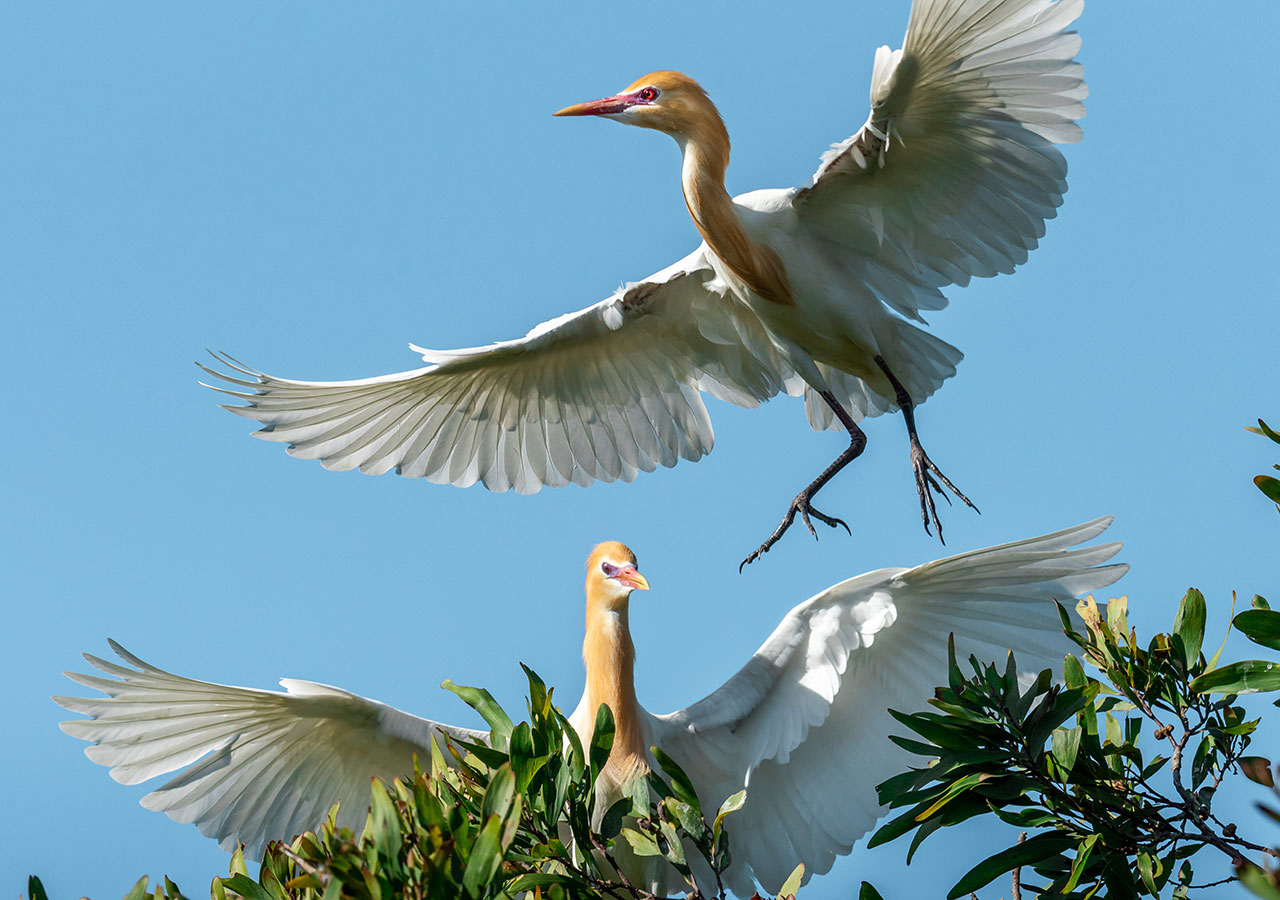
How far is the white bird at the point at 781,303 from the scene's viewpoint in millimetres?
4887

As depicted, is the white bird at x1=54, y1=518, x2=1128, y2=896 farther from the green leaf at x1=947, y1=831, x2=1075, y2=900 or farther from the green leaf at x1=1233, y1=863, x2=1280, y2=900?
the green leaf at x1=1233, y1=863, x2=1280, y2=900

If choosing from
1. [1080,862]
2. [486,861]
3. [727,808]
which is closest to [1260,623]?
[1080,862]

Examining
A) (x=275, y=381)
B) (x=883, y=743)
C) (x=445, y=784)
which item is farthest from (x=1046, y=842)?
(x=275, y=381)

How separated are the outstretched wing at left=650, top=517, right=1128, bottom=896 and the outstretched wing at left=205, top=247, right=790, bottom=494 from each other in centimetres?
131

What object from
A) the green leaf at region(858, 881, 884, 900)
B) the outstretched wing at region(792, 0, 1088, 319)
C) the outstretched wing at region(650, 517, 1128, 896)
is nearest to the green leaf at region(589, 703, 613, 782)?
the green leaf at region(858, 881, 884, 900)

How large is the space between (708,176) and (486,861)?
11.5 feet

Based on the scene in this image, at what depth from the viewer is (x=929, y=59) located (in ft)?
15.7

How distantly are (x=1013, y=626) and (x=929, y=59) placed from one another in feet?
6.74

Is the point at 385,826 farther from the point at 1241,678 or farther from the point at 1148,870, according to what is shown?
the point at 1241,678

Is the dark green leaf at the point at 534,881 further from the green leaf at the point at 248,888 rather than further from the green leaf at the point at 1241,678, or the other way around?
the green leaf at the point at 1241,678

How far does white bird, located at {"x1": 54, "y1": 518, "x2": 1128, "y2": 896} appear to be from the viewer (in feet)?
16.2

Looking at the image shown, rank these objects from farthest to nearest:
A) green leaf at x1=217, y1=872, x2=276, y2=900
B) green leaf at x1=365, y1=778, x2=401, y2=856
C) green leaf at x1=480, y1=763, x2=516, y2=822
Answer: green leaf at x1=217, y1=872, x2=276, y2=900, green leaf at x1=480, y1=763, x2=516, y2=822, green leaf at x1=365, y1=778, x2=401, y2=856

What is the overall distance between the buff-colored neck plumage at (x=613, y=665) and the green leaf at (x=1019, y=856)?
1.89m

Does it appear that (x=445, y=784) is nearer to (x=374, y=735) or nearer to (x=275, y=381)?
(x=374, y=735)
